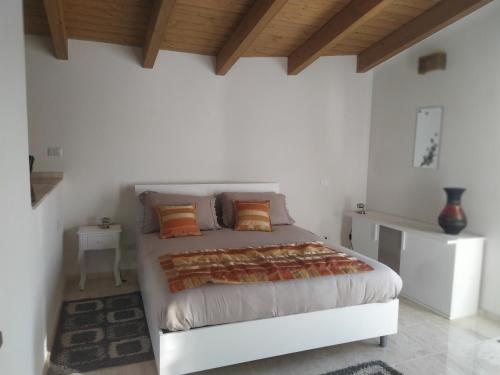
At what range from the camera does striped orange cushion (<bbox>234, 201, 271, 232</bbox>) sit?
11.7ft

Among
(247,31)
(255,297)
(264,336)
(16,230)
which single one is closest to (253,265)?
(255,297)

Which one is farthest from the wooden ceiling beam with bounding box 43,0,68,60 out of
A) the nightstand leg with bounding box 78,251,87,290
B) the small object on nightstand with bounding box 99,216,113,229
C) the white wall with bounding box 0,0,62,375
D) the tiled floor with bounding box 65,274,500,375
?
the tiled floor with bounding box 65,274,500,375

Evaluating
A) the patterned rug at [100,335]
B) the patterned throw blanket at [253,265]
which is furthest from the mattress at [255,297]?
the patterned rug at [100,335]

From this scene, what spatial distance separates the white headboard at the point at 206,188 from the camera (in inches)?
149

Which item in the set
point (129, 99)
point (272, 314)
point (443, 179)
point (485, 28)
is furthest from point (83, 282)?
point (485, 28)

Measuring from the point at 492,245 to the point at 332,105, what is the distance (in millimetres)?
2328

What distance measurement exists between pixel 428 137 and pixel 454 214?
954 millimetres

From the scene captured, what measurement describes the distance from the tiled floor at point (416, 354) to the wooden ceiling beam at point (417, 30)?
265 centimetres

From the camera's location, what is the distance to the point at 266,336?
225 cm

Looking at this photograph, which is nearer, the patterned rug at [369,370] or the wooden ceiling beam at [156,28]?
the patterned rug at [369,370]

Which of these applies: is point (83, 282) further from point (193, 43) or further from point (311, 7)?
point (311, 7)

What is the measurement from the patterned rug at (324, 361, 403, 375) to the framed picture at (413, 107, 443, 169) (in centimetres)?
214

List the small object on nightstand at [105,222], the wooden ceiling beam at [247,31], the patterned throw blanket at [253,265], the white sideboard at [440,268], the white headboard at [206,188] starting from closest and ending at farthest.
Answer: the patterned throw blanket at [253,265] < the wooden ceiling beam at [247,31] < the white sideboard at [440,268] < the small object on nightstand at [105,222] < the white headboard at [206,188]

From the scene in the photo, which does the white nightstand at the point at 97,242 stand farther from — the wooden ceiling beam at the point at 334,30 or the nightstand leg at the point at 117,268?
the wooden ceiling beam at the point at 334,30
